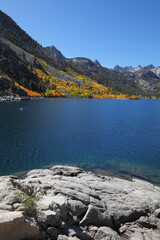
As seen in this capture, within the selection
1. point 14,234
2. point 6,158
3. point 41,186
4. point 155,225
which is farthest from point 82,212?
point 6,158

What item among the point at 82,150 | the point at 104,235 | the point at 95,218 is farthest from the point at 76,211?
the point at 82,150

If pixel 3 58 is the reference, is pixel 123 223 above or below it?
below

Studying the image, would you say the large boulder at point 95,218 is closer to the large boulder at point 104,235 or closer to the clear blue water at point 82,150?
the large boulder at point 104,235

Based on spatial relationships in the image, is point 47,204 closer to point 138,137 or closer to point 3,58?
point 138,137

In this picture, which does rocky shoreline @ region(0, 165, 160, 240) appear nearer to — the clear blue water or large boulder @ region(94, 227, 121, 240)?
large boulder @ region(94, 227, 121, 240)

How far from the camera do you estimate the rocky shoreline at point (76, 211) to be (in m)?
10.8

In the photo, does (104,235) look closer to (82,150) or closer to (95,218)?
(95,218)

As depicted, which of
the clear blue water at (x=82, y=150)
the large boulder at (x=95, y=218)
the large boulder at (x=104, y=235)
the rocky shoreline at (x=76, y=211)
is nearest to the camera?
the rocky shoreline at (x=76, y=211)

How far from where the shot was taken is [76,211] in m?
13.9

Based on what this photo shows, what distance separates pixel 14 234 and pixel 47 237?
234 centimetres

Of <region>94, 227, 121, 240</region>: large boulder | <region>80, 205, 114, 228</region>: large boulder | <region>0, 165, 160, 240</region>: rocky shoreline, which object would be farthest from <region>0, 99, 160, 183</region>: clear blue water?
<region>94, 227, 121, 240</region>: large boulder

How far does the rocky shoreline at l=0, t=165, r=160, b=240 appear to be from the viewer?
10844 mm

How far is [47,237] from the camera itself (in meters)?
11.1

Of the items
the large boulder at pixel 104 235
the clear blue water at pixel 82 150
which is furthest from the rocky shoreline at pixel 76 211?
the clear blue water at pixel 82 150
